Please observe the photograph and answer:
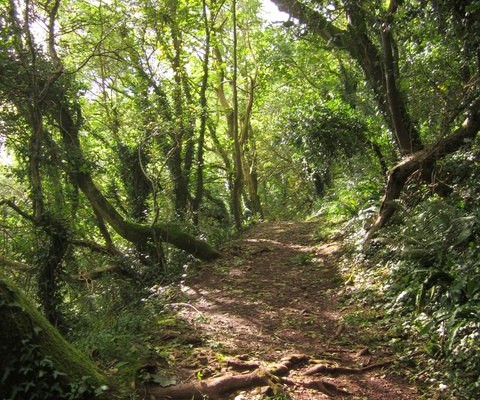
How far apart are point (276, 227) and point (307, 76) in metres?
9.04

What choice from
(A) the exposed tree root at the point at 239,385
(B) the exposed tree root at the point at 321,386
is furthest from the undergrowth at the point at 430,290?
(A) the exposed tree root at the point at 239,385

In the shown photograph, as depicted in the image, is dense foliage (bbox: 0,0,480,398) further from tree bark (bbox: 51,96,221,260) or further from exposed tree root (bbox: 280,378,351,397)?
exposed tree root (bbox: 280,378,351,397)

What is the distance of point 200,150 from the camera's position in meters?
14.6

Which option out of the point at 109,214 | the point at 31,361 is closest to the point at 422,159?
the point at 31,361

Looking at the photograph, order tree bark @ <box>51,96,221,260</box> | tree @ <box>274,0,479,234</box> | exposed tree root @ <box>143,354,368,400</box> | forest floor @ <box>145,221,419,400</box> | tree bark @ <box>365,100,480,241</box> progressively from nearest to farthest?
exposed tree root @ <box>143,354,368,400</box>
forest floor @ <box>145,221,419,400</box>
tree @ <box>274,0,479,234</box>
tree bark @ <box>365,100,480,241</box>
tree bark @ <box>51,96,221,260</box>

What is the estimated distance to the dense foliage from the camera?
19.9 ft

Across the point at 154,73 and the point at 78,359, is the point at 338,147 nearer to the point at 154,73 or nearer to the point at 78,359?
the point at 154,73

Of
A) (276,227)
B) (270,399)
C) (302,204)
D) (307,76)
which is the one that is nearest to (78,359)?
(270,399)

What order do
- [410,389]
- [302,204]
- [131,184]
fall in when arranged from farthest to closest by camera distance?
[302,204]
[131,184]
[410,389]

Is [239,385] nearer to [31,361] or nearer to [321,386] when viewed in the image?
[321,386]

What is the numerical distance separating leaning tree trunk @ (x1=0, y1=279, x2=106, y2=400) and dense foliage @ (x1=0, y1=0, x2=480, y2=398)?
143mm

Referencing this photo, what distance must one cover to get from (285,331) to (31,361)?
3.76m

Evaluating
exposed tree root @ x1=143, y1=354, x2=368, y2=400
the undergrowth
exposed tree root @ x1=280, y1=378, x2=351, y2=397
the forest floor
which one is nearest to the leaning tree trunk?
exposed tree root @ x1=143, y1=354, x2=368, y2=400

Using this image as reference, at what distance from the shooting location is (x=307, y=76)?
21.0 m
